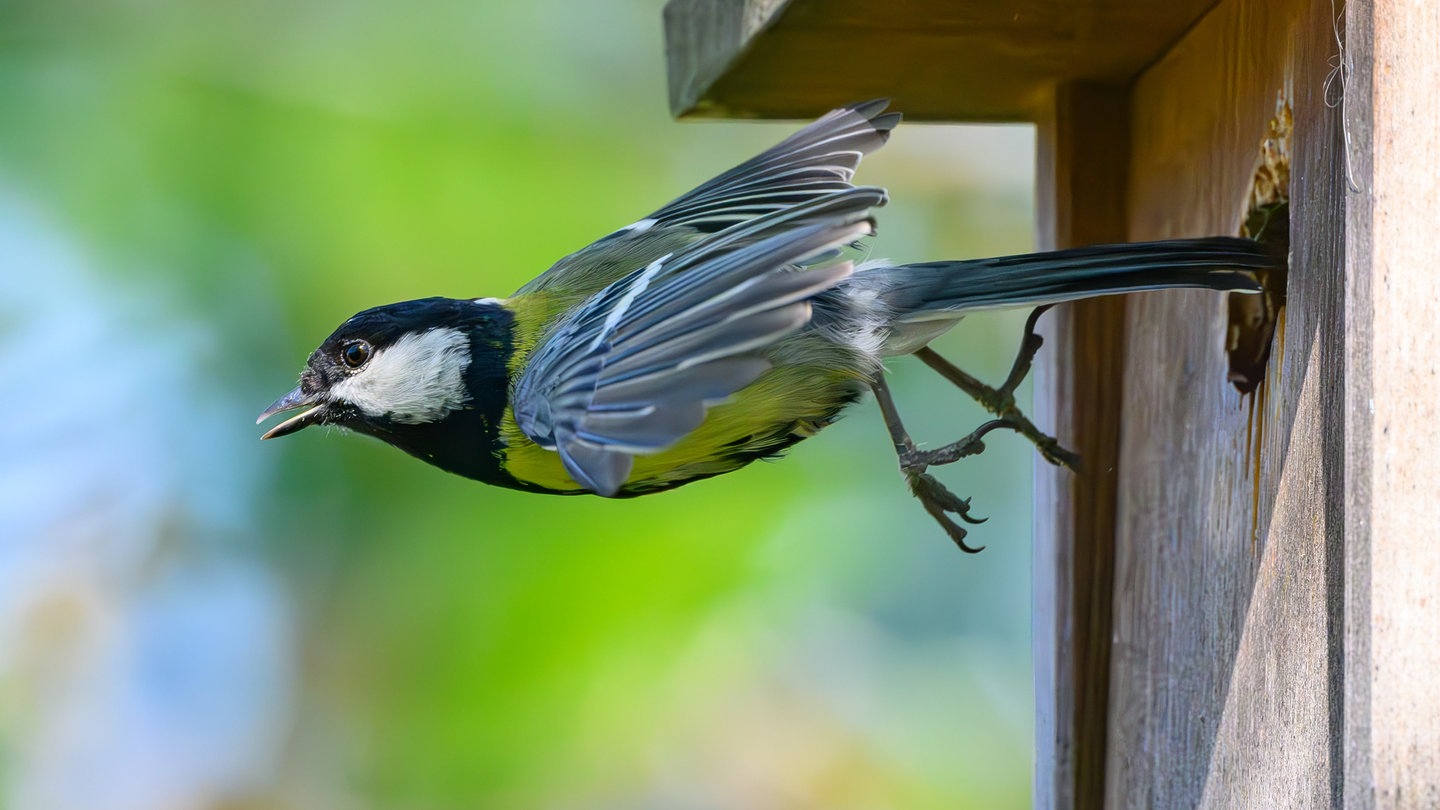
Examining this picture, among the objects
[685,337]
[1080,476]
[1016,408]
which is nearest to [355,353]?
[685,337]

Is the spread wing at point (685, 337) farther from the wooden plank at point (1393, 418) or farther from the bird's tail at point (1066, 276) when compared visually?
the wooden plank at point (1393, 418)

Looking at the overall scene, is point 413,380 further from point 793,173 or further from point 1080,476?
point 1080,476

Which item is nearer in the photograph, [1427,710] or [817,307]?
[1427,710]

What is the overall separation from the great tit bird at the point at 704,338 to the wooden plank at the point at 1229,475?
131mm

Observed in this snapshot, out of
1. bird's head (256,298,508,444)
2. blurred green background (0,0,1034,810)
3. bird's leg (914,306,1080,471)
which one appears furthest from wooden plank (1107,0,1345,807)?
blurred green background (0,0,1034,810)

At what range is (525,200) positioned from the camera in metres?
3.54

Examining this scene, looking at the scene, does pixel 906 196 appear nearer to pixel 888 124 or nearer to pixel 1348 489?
pixel 888 124

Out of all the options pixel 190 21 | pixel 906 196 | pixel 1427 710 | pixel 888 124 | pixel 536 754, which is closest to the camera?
pixel 1427 710

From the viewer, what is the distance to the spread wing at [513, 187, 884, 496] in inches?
42.4

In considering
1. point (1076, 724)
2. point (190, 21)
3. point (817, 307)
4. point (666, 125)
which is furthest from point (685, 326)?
point (190, 21)

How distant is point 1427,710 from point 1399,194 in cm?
38

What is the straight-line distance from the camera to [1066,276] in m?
1.28

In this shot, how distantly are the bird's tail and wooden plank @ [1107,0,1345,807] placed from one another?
6 centimetres

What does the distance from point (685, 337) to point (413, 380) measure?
2.09ft
